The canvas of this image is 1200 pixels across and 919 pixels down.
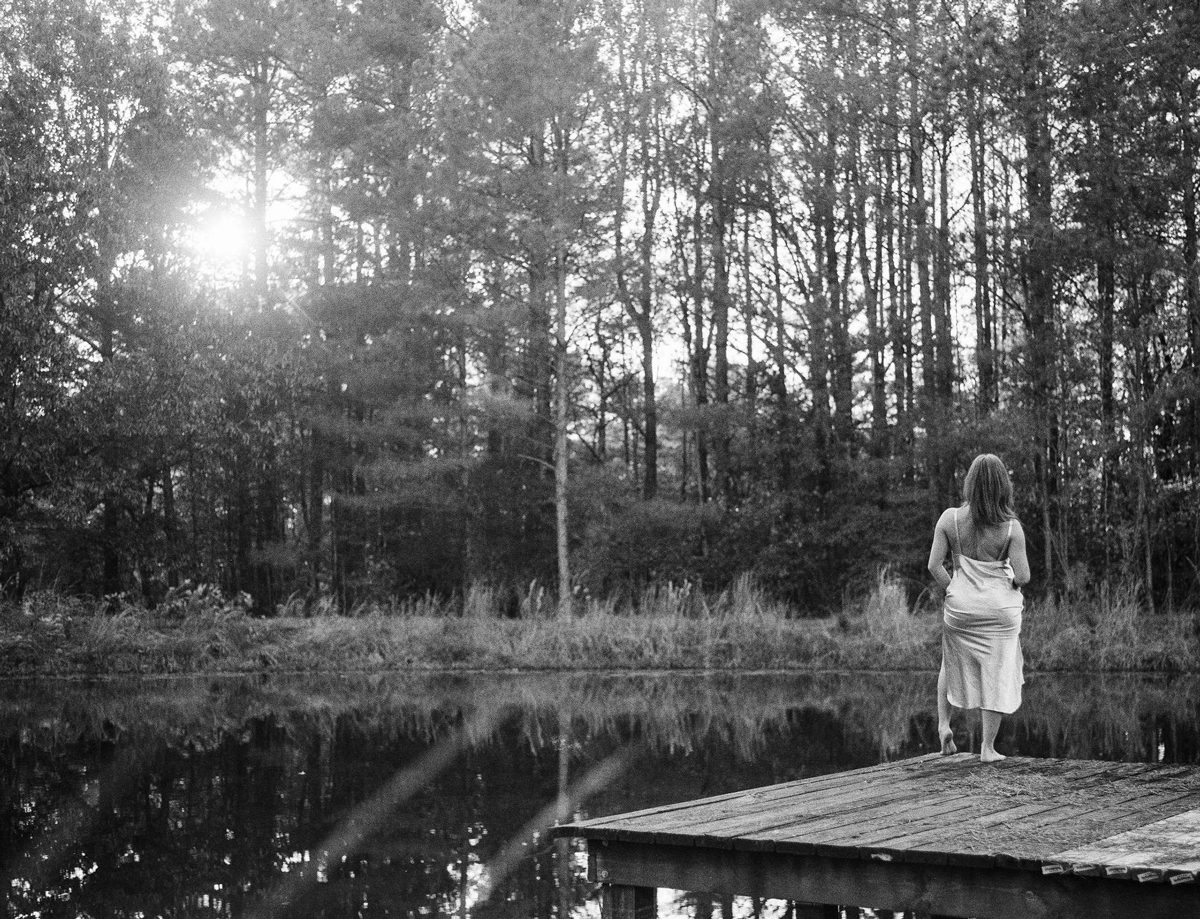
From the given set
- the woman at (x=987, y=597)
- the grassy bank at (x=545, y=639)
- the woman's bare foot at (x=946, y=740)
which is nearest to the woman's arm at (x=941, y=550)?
the woman at (x=987, y=597)

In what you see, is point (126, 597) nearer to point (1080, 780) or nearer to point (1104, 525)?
point (1104, 525)

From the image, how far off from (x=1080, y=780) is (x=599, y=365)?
23.9 m

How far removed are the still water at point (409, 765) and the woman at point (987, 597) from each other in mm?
1575

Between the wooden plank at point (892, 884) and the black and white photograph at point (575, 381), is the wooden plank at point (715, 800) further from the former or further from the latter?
the black and white photograph at point (575, 381)

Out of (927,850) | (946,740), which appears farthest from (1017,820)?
(946,740)

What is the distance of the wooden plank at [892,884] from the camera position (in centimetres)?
455

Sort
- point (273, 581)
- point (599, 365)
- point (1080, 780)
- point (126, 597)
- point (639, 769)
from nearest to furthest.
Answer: point (1080, 780)
point (639, 769)
point (126, 597)
point (273, 581)
point (599, 365)

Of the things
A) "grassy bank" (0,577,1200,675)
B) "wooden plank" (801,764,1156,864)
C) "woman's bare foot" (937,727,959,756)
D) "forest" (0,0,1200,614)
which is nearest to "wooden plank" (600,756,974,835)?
"woman's bare foot" (937,727,959,756)

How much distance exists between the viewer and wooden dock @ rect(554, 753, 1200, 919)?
460 centimetres

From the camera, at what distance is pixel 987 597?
24.3 feet

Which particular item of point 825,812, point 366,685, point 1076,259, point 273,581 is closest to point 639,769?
point 825,812

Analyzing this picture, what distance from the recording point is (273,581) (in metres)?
28.2

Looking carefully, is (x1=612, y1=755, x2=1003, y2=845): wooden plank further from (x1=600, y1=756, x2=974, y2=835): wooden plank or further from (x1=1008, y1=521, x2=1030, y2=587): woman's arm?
(x1=1008, y1=521, x2=1030, y2=587): woman's arm

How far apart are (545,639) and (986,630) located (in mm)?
13850
